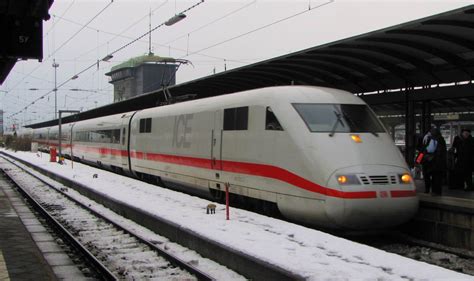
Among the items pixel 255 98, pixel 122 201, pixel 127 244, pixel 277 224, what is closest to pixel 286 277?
pixel 277 224

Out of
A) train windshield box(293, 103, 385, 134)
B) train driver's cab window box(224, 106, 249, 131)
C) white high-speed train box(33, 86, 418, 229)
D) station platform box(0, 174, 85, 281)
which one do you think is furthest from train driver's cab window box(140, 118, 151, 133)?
train windshield box(293, 103, 385, 134)

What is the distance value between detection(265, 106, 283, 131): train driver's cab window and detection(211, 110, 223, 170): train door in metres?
2.00

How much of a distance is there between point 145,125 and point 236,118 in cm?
732

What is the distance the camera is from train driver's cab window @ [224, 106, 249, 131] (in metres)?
10.4

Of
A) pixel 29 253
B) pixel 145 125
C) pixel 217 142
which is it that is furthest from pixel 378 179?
pixel 145 125

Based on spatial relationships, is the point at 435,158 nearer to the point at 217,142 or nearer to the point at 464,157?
the point at 464,157

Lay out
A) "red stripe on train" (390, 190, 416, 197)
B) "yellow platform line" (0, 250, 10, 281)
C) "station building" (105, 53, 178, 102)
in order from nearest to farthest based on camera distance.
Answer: "yellow platform line" (0, 250, 10, 281) → "red stripe on train" (390, 190, 416, 197) → "station building" (105, 53, 178, 102)

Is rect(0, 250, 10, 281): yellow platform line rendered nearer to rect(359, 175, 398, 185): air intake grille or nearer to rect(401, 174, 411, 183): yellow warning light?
rect(359, 175, 398, 185): air intake grille

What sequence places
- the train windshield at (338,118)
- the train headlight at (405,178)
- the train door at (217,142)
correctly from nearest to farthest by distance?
the train headlight at (405,178), the train windshield at (338,118), the train door at (217,142)

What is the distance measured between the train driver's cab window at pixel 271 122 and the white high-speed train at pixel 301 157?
0.02 meters

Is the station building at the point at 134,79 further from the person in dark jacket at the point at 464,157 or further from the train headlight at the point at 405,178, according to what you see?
the train headlight at the point at 405,178

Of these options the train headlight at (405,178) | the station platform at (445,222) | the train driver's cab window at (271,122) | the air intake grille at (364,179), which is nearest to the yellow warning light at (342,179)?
the air intake grille at (364,179)

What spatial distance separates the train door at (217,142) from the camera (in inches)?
447

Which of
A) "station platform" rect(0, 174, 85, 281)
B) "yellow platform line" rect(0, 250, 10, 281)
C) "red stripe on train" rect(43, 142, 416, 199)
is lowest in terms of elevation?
"station platform" rect(0, 174, 85, 281)
